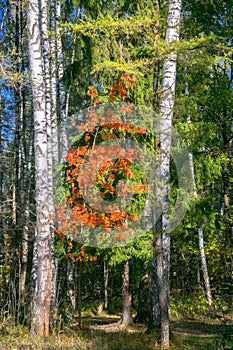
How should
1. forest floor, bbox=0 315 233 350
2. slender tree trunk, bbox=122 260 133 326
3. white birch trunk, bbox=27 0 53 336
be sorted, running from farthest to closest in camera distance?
slender tree trunk, bbox=122 260 133 326 → white birch trunk, bbox=27 0 53 336 → forest floor, bbox=0 315 233 350

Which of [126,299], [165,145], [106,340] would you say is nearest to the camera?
[106,340]

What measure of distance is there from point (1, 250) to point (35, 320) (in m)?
7.92

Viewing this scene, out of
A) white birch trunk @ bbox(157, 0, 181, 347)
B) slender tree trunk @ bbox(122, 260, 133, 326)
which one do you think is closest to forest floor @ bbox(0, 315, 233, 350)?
white birch trunk @ bbox(157, 0, 181, 347)

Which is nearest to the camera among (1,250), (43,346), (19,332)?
(43,346)

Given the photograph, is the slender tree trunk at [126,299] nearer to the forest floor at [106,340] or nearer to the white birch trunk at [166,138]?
the forest floor at [106,340]

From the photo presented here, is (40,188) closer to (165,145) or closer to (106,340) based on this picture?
(165,145)

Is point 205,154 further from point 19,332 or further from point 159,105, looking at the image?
point 19,332

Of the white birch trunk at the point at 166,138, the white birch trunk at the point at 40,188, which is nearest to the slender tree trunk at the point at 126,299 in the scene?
the white birch trunk at the point at 166,138

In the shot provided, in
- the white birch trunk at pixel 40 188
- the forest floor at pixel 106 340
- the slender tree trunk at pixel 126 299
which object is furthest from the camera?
the slender tree trunk at pixel 126 299

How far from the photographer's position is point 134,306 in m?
16.2

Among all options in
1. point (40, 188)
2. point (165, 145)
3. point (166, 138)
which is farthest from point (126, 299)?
point (166, 138)

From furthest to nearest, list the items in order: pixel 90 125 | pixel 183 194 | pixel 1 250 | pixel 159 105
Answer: pixel 1 250
pixel 183 194
pixel 90 125
pixel 159 105

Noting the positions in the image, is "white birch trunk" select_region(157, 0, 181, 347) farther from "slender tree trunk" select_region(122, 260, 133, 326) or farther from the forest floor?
"slender tree trunk" select_region(122, 260, 133, 326)

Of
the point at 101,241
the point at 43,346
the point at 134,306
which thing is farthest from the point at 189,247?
the point at 43,346
